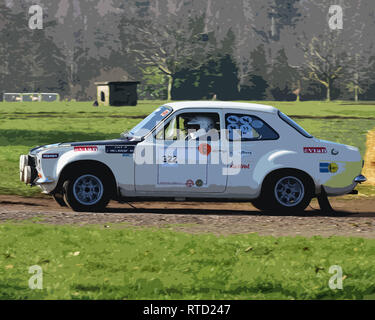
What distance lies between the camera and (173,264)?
8648 mm

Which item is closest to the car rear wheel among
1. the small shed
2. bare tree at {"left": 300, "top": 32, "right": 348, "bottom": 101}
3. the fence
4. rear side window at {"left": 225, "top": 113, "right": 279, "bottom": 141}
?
rear side window at {"left": 225, "top": 113, "right": 279, "bottom": 141}

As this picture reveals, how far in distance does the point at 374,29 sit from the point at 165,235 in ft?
539

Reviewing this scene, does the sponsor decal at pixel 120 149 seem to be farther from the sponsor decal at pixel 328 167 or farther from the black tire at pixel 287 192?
the sponsor decal at pixel 328 167

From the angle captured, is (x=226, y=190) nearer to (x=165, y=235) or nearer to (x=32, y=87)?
(x=165, y=235)

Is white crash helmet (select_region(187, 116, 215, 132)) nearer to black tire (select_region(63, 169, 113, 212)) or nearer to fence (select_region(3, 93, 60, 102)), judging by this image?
black tire (select_region(63, 169, 113, 212))

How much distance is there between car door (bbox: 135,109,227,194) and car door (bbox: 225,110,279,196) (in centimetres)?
23

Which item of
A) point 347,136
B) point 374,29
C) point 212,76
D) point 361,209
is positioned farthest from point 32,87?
point 361,209

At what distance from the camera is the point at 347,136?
1357 inches

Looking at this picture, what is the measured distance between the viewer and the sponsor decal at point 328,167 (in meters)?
12.5

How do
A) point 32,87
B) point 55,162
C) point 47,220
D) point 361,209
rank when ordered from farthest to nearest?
point 32,87 → point 361,209 → point 55,162 → point 47,220

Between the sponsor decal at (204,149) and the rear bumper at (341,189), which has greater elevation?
the sponsor decal at (204,149)

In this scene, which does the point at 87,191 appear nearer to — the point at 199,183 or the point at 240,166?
the point at 199,183

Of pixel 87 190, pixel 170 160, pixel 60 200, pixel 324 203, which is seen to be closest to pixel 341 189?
pixel 324 203

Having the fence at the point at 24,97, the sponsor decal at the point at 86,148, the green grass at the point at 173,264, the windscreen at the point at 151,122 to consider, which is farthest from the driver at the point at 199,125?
the fence at the point at 24,97
